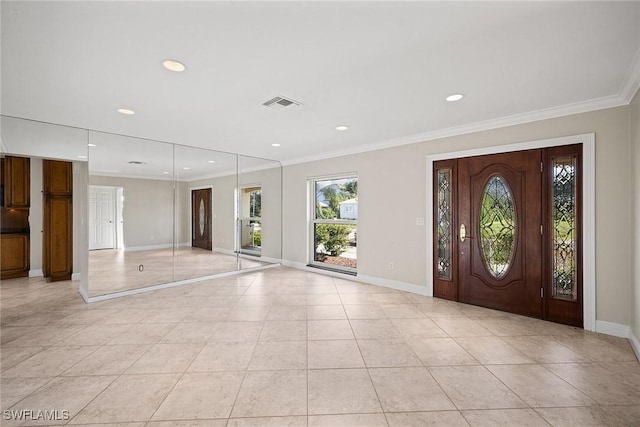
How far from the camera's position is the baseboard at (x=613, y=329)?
9.32 feet

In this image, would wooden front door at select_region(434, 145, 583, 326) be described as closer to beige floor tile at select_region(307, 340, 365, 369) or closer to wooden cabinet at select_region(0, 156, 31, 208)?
beige floor tile at select_region(307, 340, 365, 369)

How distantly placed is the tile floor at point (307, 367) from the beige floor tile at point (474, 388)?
0.01 m

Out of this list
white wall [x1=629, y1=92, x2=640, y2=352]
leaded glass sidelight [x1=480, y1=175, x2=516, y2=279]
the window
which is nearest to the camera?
white wall [x1=629, y1=92, x2=640, y2=352]

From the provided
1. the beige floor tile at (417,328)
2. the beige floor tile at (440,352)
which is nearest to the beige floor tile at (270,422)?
the beige floor tile at (440,352)

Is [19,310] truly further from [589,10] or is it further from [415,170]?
[589,10]

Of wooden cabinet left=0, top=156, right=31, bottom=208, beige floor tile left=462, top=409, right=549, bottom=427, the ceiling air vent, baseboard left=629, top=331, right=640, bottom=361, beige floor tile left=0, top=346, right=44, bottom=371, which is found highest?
the ceiling air vent

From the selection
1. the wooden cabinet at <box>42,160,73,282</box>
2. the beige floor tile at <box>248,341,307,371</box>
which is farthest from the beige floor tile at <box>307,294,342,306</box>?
the wooden cabinet at <box>42,160,73,282</box>

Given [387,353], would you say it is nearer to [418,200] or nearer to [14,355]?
[418,200]

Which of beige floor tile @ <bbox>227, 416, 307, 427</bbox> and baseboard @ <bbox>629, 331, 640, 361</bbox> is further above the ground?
baseboard @ <bbox>629, 331, 640, 361</bbox>

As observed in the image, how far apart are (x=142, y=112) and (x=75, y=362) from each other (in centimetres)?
265

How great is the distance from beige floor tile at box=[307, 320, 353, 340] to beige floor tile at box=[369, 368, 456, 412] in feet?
2.23

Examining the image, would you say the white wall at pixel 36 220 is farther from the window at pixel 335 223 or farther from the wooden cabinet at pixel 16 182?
the window at pixel 335 223

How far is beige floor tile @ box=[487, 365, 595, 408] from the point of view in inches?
75.4

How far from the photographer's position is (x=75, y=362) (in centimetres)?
240
